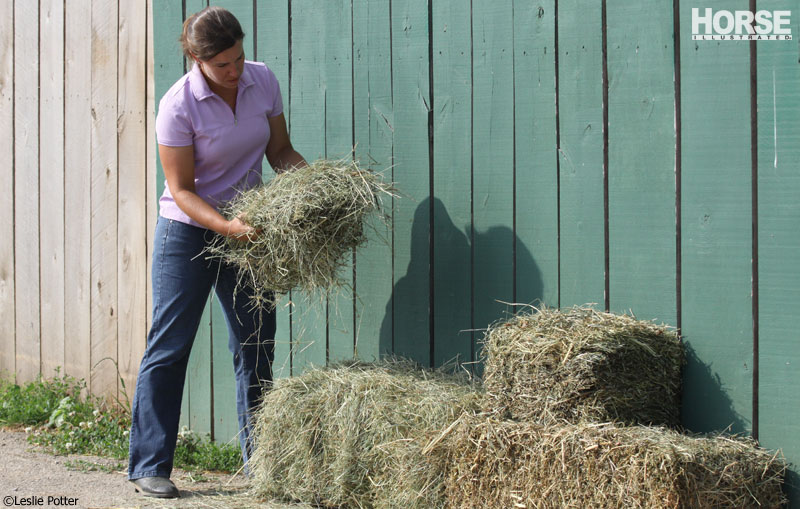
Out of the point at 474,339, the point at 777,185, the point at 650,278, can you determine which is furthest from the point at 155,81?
the point at 777,185

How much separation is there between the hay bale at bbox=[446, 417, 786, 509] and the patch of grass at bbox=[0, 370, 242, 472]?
1.71m

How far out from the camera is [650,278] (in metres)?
3.29

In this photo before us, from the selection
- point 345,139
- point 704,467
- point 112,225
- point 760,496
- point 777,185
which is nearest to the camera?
point 704,467

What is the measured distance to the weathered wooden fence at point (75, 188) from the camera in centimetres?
493

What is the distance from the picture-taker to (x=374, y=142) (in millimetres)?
3965

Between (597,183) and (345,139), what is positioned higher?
(345,139)

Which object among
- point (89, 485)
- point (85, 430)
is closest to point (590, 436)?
point (89, 485)

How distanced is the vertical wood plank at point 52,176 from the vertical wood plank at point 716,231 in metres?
3.83

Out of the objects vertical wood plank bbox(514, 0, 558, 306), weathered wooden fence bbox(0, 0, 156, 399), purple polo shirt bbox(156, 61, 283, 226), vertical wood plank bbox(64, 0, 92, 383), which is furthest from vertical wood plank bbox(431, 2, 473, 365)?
vertical wood plank bbox(64, 0, 92, 383)

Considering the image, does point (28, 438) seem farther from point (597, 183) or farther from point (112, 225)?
point (597, 183)

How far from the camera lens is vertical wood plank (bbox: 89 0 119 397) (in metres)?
5.00

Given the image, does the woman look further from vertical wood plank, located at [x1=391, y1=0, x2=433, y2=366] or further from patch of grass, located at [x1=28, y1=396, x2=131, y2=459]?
patch of grass, located at [x1=28, y1=396, x2=131, y2=459]

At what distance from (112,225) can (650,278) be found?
3.23 m

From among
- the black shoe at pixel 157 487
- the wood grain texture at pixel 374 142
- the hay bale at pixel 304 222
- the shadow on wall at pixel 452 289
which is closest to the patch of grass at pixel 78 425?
the black shoe at pixel 157 487
